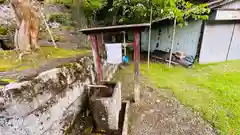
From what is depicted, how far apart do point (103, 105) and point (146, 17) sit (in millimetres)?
6383

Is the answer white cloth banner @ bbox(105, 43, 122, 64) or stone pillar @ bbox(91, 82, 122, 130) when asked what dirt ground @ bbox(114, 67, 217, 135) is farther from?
white cloth banner @ bbox(105, 43, 122, 64)

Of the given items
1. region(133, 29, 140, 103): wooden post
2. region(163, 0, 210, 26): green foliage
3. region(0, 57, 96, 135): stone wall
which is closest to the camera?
region(0, 57, 96, 135): stone wall

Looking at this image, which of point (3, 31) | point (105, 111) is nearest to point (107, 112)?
point (105, 111)

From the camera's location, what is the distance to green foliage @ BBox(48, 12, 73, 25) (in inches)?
332

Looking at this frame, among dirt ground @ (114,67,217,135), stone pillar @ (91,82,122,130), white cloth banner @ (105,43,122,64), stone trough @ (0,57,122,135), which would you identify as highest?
white cloth banner @ (105,43,122,64)

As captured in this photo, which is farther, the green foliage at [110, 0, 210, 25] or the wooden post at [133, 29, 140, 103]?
the green foliage at [110, 0, 210, 25]

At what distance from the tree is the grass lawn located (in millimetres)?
4446

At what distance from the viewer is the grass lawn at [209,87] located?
3947 mm

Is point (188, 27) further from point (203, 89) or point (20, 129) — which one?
point (20, 129)

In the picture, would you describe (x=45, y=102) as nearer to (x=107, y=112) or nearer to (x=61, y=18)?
(x=107, y=112)

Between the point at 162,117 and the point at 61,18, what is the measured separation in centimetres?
764

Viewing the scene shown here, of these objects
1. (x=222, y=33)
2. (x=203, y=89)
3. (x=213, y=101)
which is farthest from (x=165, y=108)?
(x=222, y=33)

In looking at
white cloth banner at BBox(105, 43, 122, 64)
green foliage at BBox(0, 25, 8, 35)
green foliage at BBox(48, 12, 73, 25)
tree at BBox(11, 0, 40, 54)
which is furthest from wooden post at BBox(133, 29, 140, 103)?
green foliage at BBox(48, 12, 73, 25)

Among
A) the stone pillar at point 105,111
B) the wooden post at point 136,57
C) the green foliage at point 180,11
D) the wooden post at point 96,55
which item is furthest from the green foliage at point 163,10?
the stone pillar at point 105,111
